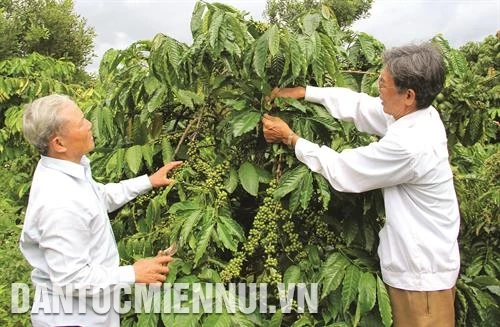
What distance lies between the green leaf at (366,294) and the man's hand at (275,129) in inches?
19.7

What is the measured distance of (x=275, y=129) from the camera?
1.95m

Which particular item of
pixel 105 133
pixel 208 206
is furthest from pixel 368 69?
pixel 105 133

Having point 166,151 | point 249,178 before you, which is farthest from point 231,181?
point 166,151

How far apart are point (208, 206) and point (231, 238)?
151mm

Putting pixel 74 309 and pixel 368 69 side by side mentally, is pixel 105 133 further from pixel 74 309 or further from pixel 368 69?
pixel 368 69

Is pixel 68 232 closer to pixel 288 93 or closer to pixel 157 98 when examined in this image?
pixel 157 98

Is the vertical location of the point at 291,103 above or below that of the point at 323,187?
above

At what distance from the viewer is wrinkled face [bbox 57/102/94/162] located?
5.56 feet

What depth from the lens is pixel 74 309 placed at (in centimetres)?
170

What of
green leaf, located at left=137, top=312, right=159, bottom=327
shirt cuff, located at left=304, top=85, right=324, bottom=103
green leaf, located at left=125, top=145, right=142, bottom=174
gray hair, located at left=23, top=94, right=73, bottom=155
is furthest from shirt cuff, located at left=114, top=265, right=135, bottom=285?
shirt cuff, located at left=304, top=85, right=324, bottom=103

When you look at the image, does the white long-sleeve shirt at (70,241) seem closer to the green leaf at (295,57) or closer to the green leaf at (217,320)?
the green leaf at (217,320)

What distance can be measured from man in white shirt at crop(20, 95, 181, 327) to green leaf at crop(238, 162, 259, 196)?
1.18 feet

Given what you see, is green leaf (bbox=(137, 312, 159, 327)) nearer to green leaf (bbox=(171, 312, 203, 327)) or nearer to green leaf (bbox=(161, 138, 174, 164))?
green leaf (bbox=(171, 312, 203, 327))

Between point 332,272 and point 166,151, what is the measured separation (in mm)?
732
